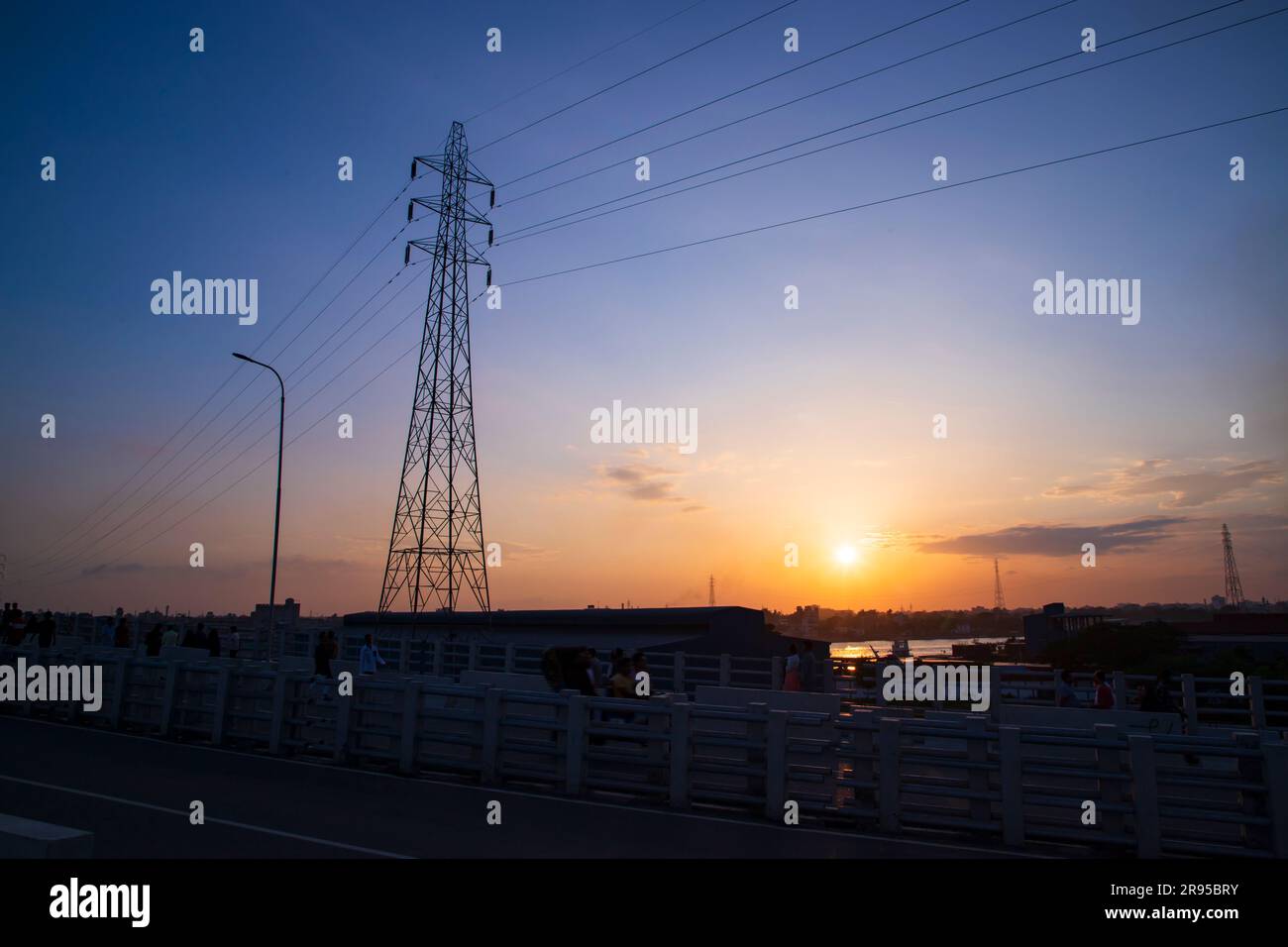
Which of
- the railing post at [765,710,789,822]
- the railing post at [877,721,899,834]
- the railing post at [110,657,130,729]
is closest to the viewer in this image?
the railing post at [877,721,899,834]

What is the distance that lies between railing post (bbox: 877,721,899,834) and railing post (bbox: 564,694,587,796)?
4357 mm

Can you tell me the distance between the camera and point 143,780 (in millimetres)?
13516

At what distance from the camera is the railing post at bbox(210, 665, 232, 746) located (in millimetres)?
17734

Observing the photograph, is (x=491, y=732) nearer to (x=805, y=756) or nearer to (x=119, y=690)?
(x=805, y=756)

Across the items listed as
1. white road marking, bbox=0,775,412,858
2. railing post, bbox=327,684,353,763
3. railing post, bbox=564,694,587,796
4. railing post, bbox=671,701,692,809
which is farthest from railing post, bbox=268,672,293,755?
railing post, bbox=671,701,692,809

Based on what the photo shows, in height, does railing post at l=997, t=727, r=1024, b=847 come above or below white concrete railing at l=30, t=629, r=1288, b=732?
above

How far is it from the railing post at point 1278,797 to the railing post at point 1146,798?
1.08 m

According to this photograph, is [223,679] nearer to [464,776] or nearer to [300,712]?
[300,712]

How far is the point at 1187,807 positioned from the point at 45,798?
1440 centimetres

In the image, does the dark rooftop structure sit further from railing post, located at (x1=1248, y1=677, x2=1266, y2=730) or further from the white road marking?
the white road marking

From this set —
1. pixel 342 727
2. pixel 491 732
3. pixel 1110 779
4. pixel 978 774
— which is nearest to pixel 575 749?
pixel 491 732

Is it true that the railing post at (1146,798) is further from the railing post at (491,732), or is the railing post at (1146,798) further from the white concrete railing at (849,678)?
the white concrete railing at (849,678)
